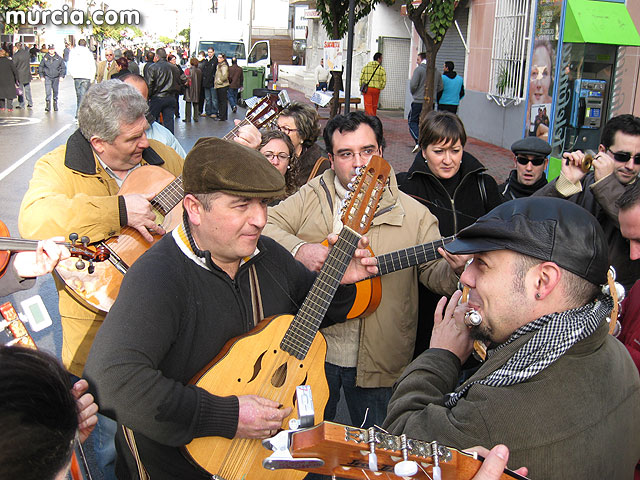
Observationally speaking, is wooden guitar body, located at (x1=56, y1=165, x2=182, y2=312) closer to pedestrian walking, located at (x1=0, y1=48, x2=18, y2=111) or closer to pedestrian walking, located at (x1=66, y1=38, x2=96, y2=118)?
pedestrian walking, located at (x1=66, y1=38, x2=96, y2=118)

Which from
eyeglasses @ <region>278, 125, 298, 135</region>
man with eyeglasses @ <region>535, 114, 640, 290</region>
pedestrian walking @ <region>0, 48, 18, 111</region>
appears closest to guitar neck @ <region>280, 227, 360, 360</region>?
man with eyeglasses @ <region>535, 114, 640, 290</region>

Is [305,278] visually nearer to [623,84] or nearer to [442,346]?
[442,346]

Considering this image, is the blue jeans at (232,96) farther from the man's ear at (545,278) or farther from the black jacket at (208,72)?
the man's ear at (545,278)

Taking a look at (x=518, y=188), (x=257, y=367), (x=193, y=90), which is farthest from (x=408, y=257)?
(x=193, y=90)

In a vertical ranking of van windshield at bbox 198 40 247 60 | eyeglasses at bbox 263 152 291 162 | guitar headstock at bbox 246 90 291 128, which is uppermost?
van windshield at bbox 198 40 247 60

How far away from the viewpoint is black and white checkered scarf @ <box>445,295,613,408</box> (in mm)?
1664

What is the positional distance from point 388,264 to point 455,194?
1061 millimetres

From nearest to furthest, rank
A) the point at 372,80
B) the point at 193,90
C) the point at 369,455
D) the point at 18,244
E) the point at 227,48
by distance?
1. the point at 369,455
2. the point at 18,244
3. the point at 372,80
4. the point at 193,90
5. the point at 227,48

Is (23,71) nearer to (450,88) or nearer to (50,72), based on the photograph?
(50,72)

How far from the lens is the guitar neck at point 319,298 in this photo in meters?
2.55

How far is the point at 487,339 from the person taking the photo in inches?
76.0

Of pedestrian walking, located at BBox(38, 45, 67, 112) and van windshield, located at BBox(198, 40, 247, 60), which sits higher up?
van windshield, located at BBox(198, 40, 247, 60)

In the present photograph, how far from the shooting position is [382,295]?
3215 mm

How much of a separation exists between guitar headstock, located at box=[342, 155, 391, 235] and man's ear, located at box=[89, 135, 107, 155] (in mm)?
1380
